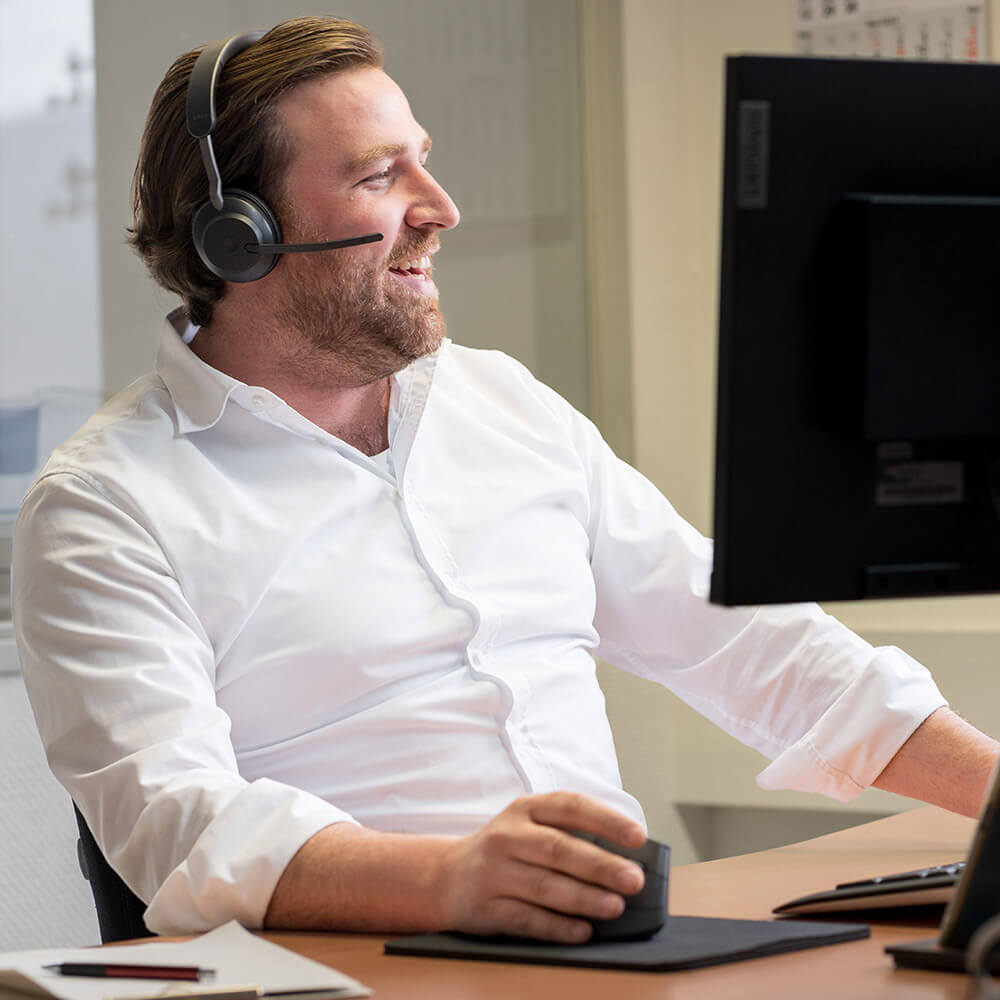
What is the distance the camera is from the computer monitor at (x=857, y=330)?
70 cm

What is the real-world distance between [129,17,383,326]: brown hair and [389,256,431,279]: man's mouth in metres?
0.14

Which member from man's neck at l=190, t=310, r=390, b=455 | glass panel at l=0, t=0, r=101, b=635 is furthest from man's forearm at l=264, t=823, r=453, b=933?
glass panel at l=0, t=0, r=101, b=635

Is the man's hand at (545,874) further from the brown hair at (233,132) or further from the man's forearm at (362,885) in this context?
the brown hair at (233,132)

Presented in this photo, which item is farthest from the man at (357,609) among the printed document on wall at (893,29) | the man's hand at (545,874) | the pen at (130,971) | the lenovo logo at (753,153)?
the printed document on wall at (893,29)

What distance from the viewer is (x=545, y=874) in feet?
2.63

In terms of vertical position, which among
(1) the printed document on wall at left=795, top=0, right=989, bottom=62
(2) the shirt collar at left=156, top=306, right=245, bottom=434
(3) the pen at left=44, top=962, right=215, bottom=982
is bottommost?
(3) the pen at left=44, top=962, right=215, bottom=982

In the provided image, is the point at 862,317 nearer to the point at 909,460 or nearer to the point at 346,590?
the point at 909,460

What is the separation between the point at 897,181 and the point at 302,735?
715 mm

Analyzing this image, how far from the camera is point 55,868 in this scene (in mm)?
1678

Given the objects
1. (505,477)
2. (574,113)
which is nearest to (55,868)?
(505,477)

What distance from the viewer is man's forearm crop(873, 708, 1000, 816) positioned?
1.16 meters

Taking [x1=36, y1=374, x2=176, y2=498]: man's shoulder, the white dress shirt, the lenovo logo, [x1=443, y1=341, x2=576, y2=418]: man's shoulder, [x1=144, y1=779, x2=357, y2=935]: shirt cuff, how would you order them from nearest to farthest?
the lenovo logo
[x1=144, y1=779, x2=357, y2=935]: shirt cuff
the white dress shirt
[x1=36, y1=374, x2=176, y2=498]: man's shoulder
[x1=443, y1=341, x2=576, y2=418]: man's shoulder

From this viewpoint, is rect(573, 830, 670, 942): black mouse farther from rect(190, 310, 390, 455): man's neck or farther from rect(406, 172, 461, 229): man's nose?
rect(406, 172, 461, 229): man's nose

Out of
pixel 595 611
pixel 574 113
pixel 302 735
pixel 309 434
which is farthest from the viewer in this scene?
pixel 574 113
